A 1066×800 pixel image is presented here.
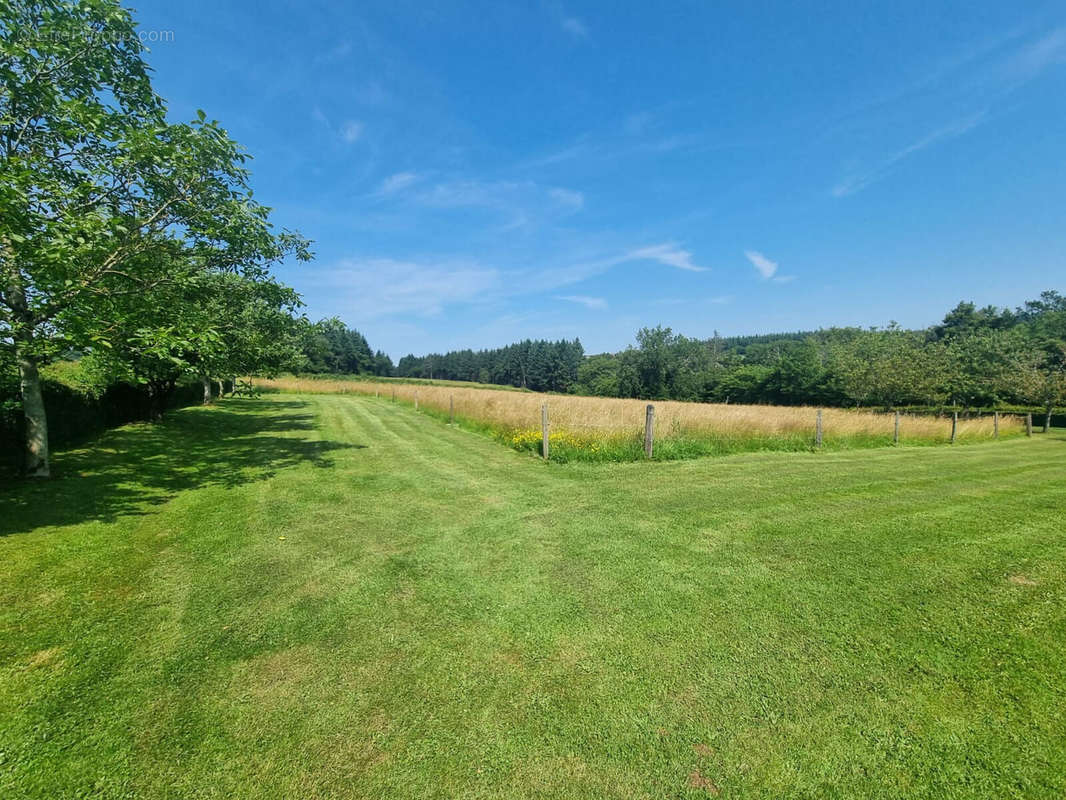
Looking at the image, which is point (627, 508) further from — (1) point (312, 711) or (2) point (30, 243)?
(2) point (30, 243)

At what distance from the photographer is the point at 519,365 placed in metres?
110

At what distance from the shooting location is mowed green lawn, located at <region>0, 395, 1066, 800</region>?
204 centimetres

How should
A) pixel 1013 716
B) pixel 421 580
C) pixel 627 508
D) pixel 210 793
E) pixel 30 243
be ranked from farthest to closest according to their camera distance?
1. pixel 627 508
2. pixel 30 243
3. pixel 421 580
4. pixel 1013 716
5. pixel 210 793

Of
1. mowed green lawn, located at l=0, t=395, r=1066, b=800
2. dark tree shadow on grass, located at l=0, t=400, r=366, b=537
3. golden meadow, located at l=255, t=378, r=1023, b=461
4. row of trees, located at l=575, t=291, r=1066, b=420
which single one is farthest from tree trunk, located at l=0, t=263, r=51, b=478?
row of trees, located at l=575, t=291, r=1066, b=420

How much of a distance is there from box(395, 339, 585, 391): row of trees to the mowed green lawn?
8667cm

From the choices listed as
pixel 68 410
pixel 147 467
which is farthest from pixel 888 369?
pixel 68 410

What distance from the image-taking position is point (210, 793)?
1892 millimetres

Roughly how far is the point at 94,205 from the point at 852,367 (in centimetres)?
5041

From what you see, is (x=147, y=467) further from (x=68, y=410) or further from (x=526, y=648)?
(x=526, y=648)

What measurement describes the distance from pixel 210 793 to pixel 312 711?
0.54 m

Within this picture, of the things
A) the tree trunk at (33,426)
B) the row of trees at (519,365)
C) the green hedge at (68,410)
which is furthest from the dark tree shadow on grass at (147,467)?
the row of trees at (519,365)

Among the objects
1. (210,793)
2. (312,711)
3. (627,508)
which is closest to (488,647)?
(312,711)

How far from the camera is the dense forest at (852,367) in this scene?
28250mm

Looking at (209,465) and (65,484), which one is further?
(209,465)
